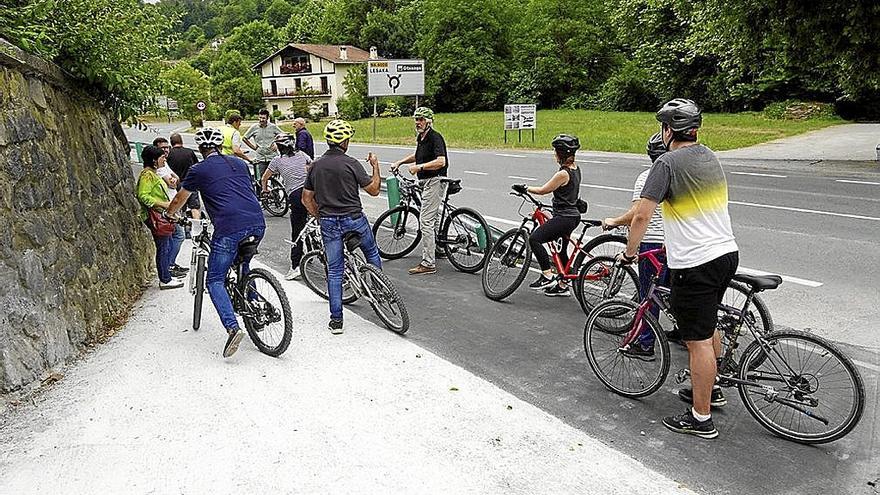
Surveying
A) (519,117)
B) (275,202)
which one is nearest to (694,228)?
(275,202)

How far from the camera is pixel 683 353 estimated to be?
5613mm

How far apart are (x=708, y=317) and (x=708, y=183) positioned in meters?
0.79

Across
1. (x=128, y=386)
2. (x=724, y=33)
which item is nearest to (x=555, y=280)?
(x=128, y=386)

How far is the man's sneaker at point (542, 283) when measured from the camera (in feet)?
23.5

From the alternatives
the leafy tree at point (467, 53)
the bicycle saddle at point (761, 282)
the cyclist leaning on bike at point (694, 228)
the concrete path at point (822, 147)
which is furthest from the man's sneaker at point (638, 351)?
the leafy tree at point (467, 53)

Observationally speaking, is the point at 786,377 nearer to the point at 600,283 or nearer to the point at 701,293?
the point at 701,293

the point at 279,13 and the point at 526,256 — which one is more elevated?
the point at 279,13

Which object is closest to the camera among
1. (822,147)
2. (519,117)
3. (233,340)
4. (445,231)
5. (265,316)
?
(233,340)

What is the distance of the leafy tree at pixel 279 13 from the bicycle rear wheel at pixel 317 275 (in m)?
120

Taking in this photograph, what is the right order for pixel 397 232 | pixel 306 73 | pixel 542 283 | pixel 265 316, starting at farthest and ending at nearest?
pixel 306 73 < pixel 397 232 < pixel 542 283 < pixel 265 316

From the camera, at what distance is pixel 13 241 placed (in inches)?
192

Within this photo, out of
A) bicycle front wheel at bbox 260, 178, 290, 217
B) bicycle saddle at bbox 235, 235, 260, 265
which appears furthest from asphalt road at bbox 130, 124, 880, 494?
bicycle saddle at bbox 235, 235, 260, 265

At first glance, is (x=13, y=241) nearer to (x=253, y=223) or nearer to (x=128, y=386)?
(x=128, y=386)

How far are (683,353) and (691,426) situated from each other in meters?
1.41
